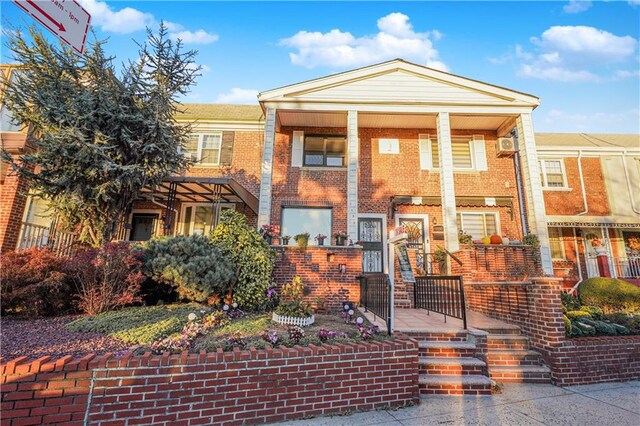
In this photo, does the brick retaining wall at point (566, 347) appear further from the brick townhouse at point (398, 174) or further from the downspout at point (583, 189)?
the downspout at point (583, 189)

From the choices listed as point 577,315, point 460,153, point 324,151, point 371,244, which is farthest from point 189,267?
point 460,153

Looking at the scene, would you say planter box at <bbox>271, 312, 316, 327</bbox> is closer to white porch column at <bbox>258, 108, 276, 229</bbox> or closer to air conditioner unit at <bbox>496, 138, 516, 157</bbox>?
white porch column at <bbox>258, 108, 276, 229</bbox>

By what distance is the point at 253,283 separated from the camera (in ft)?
19.0

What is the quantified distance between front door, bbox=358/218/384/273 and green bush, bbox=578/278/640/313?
18.8 feet

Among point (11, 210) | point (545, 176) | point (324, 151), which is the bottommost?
point (11, 210)

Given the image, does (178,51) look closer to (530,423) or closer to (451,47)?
(451,47)

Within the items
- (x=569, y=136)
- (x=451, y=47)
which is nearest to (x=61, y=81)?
(x=451, y=47)

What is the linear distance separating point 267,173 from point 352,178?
2621 millimetres

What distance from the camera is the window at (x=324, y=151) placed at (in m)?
10.6

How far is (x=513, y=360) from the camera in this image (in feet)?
15.2

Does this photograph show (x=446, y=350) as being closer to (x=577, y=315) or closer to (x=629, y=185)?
(x=577, y=315)

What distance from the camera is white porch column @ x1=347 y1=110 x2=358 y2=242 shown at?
8125mm

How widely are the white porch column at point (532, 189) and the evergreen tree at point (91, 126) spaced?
10515 millimetres

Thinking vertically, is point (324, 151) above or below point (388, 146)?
below
